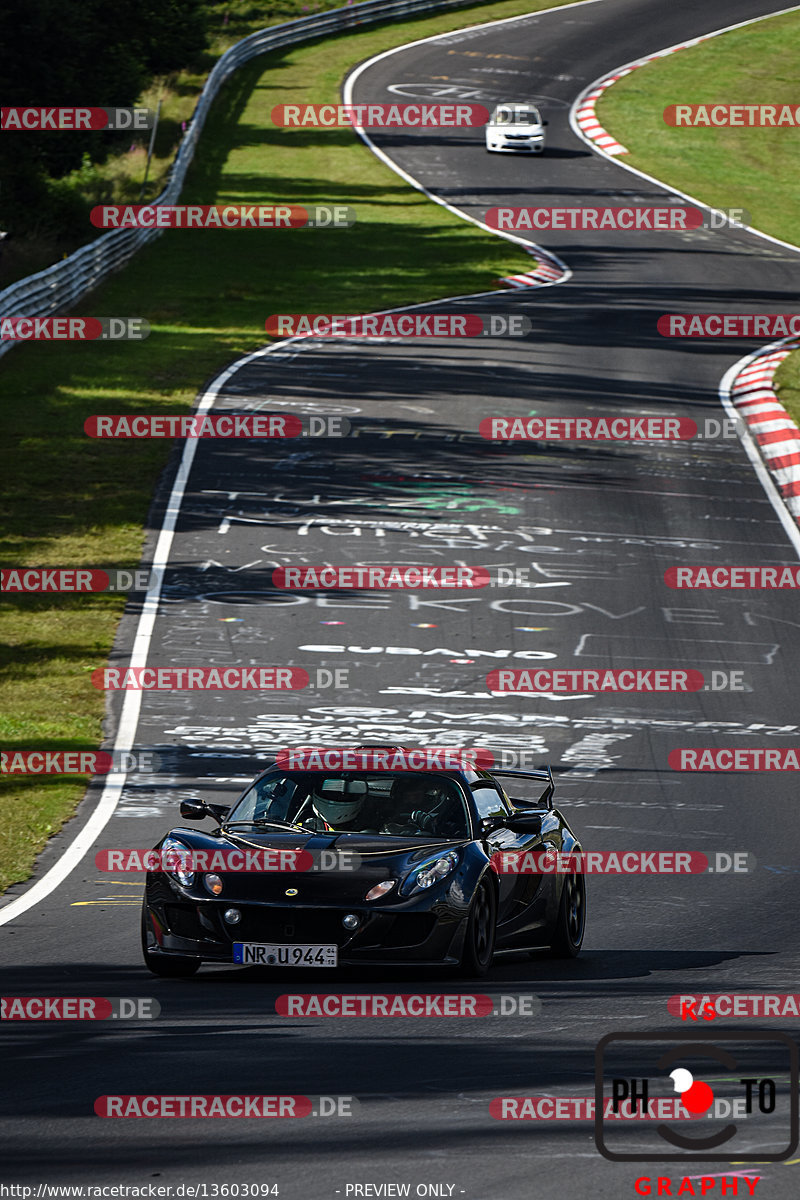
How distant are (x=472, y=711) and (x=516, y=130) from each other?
138 ft

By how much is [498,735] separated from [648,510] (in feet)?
31.0

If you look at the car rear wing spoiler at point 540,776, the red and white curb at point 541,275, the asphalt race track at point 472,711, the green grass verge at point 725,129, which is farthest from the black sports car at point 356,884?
the green grass verge at point 725,129

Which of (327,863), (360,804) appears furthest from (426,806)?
(327,863)

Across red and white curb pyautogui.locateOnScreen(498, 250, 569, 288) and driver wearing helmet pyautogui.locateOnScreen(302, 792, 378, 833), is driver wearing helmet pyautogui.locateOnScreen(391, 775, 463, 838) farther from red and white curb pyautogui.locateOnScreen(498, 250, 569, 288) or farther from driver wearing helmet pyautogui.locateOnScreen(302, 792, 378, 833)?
red and white curb pyautogui.locateOnScreen(498, 250, 569, 288)

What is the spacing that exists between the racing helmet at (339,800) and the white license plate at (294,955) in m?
1.03

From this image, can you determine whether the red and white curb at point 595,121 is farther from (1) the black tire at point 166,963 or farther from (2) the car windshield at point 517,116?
(1) the black tire at point 166,963

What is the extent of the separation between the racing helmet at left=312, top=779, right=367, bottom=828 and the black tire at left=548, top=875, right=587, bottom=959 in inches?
53.7

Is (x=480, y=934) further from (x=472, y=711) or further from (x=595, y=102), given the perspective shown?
(x=595, y=102)

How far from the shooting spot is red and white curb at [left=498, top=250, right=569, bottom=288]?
1667 inches

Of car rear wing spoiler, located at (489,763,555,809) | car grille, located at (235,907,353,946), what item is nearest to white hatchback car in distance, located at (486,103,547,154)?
car rear wing spoiler, located at (489,763,555,809)

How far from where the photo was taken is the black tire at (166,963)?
9.73 metres

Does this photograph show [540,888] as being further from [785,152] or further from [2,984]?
[785,152]

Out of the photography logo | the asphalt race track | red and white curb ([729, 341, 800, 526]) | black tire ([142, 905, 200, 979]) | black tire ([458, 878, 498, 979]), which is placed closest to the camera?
the photography logo

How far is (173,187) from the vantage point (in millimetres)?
49719
